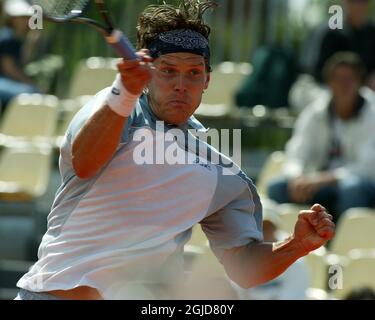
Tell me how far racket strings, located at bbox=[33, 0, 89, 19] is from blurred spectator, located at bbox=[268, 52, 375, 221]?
424cm

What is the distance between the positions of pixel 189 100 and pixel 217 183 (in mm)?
330

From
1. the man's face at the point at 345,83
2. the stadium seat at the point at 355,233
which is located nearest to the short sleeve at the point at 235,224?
the stadium seat at the point at 355,233

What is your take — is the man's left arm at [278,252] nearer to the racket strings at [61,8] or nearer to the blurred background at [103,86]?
the racket strings at [61,8]

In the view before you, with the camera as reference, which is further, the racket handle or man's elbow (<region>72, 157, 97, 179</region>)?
man's elbow (<region>72, 157, 97, 179</region>)

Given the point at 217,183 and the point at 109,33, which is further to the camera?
the point at 217,183

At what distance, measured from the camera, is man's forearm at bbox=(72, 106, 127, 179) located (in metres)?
3.61

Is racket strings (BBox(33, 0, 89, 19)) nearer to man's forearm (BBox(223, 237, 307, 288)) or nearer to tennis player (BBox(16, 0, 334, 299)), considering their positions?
tennis player (BBox(16, 0, 334, 299))

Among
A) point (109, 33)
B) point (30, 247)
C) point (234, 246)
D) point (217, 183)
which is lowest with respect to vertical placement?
point (30, 247)

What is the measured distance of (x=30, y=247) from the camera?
8453 millimetres

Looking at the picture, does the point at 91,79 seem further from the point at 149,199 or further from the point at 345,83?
the point at 149,199

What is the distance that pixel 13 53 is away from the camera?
30.9 ft

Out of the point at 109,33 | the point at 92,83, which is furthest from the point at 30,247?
the point at 109,33

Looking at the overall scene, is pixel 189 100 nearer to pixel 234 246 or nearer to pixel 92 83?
pixel 234 246

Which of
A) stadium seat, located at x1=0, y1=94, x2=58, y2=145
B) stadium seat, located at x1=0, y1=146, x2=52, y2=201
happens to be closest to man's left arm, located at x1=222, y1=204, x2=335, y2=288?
stadium seat, located at x1=0, y1=146, x2=52, y2=201
